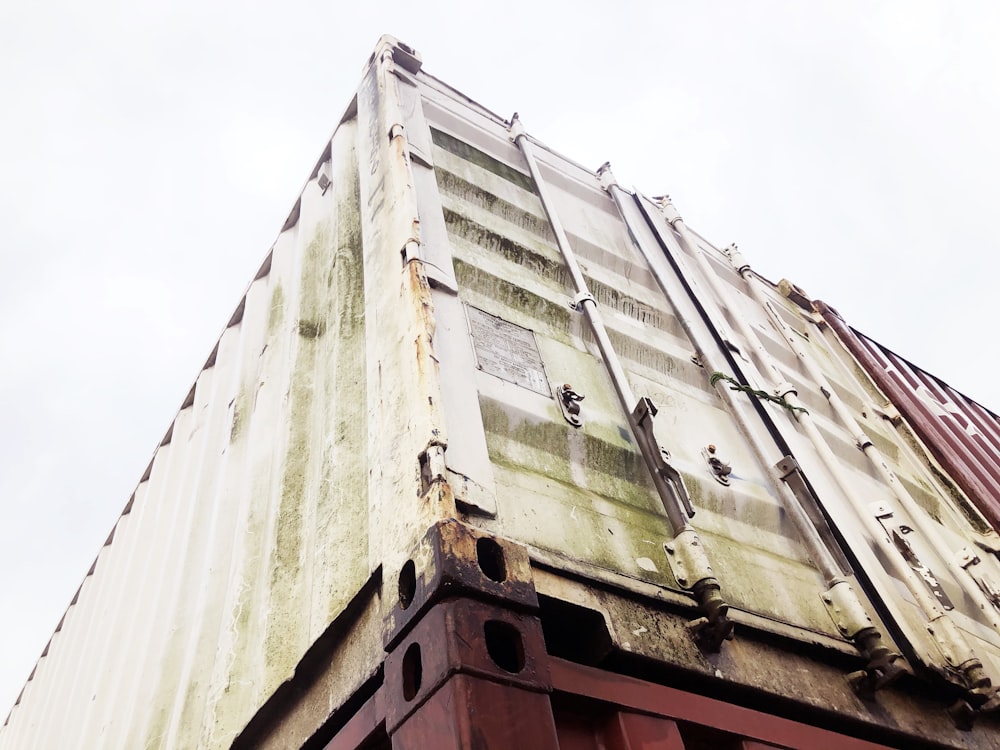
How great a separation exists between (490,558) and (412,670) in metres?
0.25

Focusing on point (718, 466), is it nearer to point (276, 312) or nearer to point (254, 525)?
point (254, 525)

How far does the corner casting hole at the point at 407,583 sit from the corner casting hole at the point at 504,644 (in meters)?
0.17

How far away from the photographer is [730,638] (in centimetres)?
184

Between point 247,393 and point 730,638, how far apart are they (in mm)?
2328

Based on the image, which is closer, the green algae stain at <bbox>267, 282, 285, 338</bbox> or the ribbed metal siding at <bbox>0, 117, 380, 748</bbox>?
the ribbed metal siding at <bbox>0, 117, 380, 748</bbox>

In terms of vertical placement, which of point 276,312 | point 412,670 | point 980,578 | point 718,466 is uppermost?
point 276,312

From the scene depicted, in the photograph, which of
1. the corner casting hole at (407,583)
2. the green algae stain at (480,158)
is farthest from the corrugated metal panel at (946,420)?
the corner casting hole at (407,583)

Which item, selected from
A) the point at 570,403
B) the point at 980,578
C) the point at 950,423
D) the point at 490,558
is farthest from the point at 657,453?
the point at 950,423

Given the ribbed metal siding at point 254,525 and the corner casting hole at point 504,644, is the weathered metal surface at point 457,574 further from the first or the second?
the ribbed metal siding at point 254,525

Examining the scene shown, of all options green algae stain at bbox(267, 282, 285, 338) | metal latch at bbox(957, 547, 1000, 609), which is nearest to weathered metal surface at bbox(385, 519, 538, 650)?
green algae stain at bbox(267, 282, 285, 338)

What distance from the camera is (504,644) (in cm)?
138

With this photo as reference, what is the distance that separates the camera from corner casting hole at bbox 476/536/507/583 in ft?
4.71

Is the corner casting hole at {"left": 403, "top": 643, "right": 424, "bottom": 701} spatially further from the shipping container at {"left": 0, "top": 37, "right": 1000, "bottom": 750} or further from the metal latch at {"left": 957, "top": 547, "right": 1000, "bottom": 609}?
the metal latch at {"left": 957, "top": 547, "right": 1000, "bottom": 609}

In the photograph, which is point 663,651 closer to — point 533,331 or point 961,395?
point 533,331
